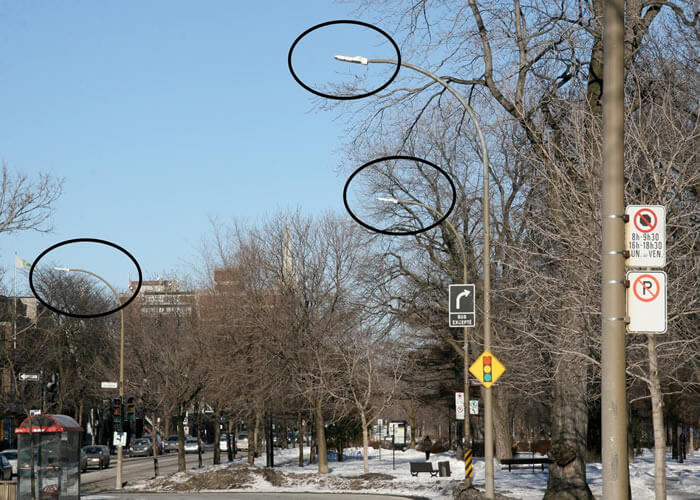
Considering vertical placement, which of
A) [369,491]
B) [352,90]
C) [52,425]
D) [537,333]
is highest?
[352,90]

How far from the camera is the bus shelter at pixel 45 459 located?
26.0 metres

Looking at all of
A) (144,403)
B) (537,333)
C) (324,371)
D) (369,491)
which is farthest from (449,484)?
(144,403)

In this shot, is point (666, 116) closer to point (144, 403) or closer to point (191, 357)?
point (191, 357)

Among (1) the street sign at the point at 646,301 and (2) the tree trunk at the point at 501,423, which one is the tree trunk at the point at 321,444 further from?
(1) the street sign at the point at 646,301

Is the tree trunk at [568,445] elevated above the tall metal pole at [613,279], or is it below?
below

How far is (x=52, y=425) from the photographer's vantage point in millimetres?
26281

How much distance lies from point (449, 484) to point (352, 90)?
16.8m

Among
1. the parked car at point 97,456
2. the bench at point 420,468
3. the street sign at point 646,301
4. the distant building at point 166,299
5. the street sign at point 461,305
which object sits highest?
the distant building at point 166,299

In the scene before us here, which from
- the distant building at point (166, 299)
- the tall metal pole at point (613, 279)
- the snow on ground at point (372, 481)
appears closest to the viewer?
the tall metal pole at point (613, 279)

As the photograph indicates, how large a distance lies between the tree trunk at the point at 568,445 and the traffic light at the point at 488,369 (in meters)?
3.24

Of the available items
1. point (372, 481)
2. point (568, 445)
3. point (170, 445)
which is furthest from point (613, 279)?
point (170, 445)

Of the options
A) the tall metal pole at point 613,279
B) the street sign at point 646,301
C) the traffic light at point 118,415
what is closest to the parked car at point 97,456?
the traffic light at point 118,415

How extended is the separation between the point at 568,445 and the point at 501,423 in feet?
80.9

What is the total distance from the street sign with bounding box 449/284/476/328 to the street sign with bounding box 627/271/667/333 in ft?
51.5
